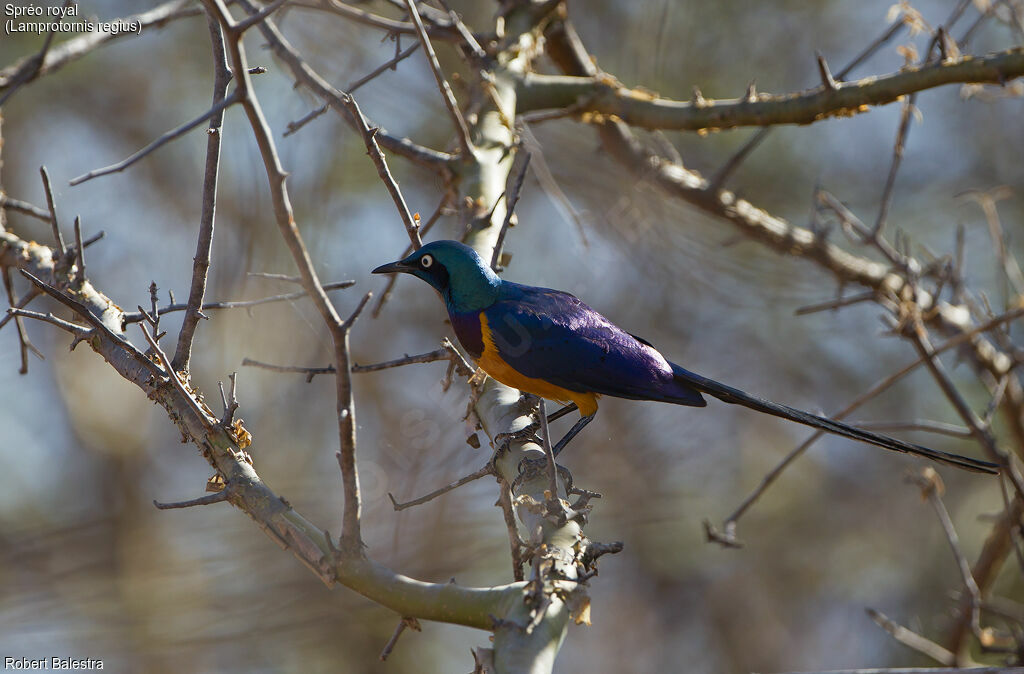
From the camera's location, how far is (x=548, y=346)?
10.0 ft

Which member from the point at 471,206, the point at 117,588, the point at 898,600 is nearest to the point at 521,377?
the point at 471,206

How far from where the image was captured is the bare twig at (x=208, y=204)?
75.2 inches

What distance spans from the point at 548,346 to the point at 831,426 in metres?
1.00

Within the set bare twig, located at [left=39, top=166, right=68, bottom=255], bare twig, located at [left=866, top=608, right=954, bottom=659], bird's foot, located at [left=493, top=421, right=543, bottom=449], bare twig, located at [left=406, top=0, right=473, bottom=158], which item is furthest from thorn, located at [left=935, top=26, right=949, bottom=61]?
bare twig, located at [left=39, top=166, right=68, bottom=255]

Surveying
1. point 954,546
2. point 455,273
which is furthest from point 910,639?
point 455,273

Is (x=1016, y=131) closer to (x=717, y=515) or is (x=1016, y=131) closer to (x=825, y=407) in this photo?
(x=825, y=407)

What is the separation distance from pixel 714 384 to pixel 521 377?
30.0 inches

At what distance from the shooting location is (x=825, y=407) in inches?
277

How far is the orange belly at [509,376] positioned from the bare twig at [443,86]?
2.11 ft

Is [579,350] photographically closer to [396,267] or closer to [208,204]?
[396,267]

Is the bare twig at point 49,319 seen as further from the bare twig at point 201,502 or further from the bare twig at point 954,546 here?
the bare twig at point 954,546

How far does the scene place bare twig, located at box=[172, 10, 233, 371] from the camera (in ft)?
6.27

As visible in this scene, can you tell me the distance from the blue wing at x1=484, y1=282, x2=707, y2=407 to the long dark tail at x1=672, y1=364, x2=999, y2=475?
5 centimetres

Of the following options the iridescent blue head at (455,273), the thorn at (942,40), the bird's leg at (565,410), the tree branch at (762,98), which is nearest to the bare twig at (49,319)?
the iridescent blue head at (455,273)
